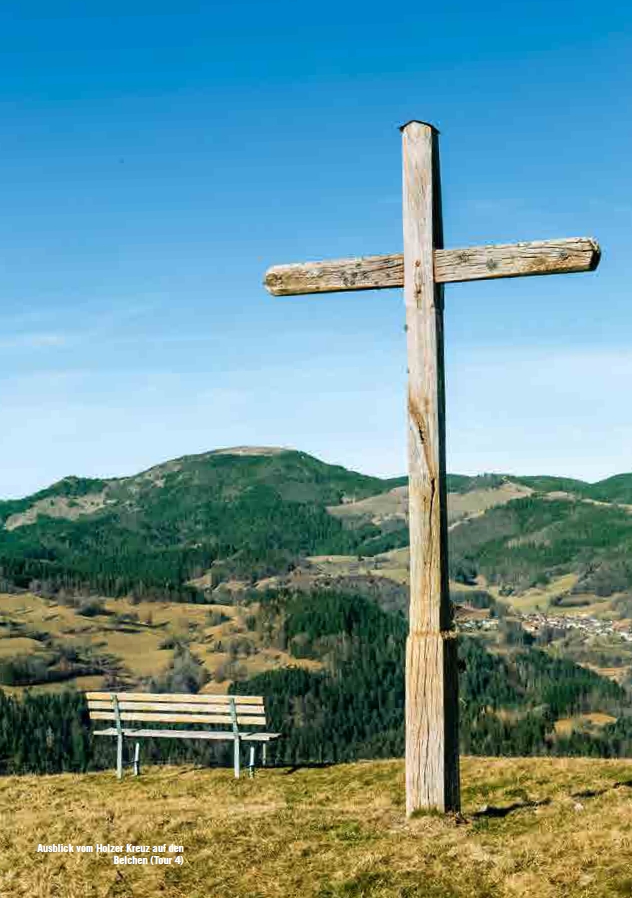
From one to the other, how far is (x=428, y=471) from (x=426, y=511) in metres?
0.52

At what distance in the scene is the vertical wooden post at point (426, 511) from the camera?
13.1m

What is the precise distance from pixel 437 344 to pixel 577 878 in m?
6.47

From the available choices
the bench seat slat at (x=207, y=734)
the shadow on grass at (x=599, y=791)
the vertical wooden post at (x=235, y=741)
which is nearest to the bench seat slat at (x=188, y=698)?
the vertical wooden post at (x=235, y=741)

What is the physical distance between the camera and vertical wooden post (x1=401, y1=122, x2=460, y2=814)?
13.1 metres

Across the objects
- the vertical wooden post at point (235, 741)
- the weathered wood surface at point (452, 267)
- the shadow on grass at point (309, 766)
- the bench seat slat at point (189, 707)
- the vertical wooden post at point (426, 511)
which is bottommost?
the shadow on grass at point (309, 766)

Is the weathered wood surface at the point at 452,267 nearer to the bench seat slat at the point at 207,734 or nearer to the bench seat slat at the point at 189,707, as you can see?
the bench seat slat at the point at 207,734

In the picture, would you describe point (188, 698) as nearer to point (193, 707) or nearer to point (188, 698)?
point (188, 698)

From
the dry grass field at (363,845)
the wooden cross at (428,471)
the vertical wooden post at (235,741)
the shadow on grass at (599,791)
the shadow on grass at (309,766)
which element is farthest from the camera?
the shadow on grass at (309,766)

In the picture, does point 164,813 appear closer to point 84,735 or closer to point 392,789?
point 392,789

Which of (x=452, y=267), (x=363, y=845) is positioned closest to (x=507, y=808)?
(x=363, y=845)

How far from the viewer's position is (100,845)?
1277 cm

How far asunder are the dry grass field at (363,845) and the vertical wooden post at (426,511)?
0.79 m

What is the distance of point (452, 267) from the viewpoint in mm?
13180

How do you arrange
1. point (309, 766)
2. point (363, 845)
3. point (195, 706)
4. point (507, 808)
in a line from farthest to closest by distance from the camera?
point (195, 706) → point (309, 766) → point (507, 808) → point (363, 845)
